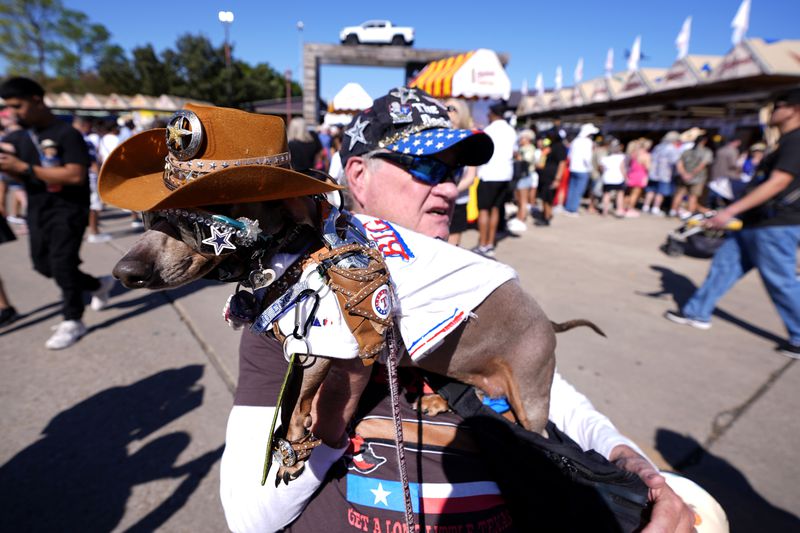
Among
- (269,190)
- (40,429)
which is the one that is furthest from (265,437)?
(40,429)

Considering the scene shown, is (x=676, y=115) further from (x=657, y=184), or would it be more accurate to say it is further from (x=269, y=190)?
(x=269, y=190)

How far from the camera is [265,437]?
3.37 feet

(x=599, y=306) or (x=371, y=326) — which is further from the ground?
(x=371, y=326)

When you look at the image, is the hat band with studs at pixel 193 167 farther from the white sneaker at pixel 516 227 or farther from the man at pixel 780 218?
the white sneaker at pixel 516 227

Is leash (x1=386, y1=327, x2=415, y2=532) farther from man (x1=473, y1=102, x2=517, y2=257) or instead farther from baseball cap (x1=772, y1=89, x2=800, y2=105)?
man (x1=473, y1=102, x2=517, y2=257)

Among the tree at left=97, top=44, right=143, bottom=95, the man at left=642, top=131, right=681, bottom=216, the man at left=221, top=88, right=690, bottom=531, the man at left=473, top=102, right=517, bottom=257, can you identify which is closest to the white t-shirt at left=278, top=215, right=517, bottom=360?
the man at left=221, top=88, right=690, bottom=531

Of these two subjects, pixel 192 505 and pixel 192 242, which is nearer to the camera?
pixel 192 242

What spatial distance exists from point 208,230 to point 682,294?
6.01 m

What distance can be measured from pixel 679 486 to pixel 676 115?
2304 cm

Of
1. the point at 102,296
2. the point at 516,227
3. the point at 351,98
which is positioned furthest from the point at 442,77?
the point at 102,296

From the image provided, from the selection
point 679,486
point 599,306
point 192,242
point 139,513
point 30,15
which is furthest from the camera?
point 30,15

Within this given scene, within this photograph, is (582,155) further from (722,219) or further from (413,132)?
(413,132)

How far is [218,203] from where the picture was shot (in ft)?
2.56

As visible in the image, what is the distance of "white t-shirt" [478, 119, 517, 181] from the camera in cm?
573
